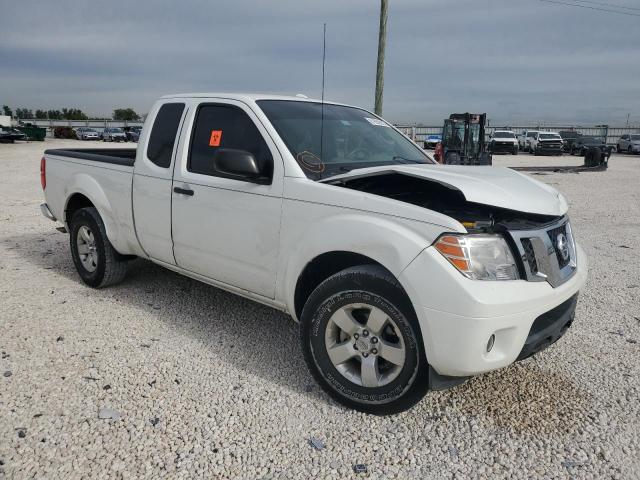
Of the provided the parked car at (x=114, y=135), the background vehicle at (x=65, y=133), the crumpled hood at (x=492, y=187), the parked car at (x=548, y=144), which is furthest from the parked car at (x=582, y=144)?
the background vehicle at (x=65, y=133)

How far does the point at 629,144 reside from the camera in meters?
37.1

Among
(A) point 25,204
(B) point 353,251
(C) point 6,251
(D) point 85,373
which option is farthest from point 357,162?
(A) point 25,204

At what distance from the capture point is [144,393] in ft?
10.2

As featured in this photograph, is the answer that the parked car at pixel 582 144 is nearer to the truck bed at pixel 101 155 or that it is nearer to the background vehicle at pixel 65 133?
the truck bed at pixel 101 155

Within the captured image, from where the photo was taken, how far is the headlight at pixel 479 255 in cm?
248

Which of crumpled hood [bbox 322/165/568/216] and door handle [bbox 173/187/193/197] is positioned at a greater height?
crumpled hood [bbox 322/165/568/216]

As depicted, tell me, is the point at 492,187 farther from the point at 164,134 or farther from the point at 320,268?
the point at 164,134

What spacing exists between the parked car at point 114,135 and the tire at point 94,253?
44.1 meters

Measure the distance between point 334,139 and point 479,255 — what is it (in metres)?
1.56

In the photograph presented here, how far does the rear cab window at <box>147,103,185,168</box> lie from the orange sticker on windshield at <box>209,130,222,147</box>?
0.39 metres

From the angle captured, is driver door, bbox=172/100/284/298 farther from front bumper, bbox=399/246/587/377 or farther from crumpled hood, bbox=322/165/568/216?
front bumper, bbox=399/246/587/377

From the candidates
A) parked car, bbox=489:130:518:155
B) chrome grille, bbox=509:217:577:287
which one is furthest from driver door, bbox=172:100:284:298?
parked car, bbox=489:130:518:155

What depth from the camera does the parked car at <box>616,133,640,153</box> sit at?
36375mm

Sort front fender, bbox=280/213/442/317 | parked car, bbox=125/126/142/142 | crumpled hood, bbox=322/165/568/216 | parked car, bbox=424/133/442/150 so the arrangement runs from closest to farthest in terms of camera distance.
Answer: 1. front fender, bbox=280/213/442/317
2. crumpled hood, bbox=322/165/568/216
3. parked car, bbox=424/133/442/150
4. parked car, bbox=125/126/142/142
